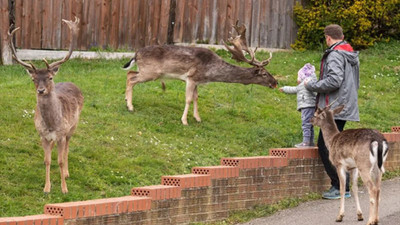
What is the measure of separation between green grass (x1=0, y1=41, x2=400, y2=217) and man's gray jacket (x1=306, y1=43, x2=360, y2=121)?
210cm

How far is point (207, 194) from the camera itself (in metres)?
9.76

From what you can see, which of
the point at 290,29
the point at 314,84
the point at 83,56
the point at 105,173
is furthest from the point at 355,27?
the point at 105,173

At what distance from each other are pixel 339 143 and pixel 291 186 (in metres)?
1.31

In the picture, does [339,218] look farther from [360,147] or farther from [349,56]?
[349,56]

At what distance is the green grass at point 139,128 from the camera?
10344mm

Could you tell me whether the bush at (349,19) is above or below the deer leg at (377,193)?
above

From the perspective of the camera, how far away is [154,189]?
8.99 m

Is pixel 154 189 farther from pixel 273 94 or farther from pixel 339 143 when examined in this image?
pixel 273 94

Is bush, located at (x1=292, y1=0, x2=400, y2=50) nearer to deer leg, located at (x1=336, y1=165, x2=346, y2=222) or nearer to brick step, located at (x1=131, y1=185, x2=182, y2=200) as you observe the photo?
deer leg, located at (x1=336, y1=165, x2=346, y2=222)

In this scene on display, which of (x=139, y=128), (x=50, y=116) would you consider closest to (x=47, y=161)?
(x=50, y=116)

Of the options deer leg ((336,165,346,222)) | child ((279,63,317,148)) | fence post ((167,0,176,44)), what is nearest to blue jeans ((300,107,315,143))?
child ((279,63,317,148))

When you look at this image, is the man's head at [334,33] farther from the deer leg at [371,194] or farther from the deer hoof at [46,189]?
the deer hoof at [46,189]

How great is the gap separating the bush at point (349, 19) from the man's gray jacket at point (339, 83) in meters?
10.5

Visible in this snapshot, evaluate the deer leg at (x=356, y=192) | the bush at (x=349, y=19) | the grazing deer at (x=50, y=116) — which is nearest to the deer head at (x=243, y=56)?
the grazing deer at (x=50, y=116)
